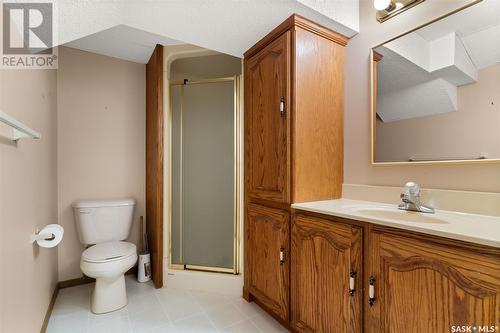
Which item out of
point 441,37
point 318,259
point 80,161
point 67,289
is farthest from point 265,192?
point 67,289

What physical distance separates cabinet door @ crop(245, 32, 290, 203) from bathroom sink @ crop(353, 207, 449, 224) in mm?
480

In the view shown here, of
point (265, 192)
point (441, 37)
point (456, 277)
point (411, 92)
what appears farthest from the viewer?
point (265, 192)

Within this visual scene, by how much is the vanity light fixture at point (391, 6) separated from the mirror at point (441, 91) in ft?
0.49

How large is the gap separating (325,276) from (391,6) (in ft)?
5.26

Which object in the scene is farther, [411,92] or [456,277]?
[411,92]

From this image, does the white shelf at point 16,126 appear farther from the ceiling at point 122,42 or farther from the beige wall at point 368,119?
the beige wall at point 368,119

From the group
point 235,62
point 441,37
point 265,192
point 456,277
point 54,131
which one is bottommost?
point 456,277

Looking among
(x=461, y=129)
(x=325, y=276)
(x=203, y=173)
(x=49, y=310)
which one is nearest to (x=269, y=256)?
(x=325, y=276)

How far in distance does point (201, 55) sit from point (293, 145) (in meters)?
1.36

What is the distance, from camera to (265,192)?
5.51 ft

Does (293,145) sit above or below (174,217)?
above

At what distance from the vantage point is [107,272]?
170 centimetres

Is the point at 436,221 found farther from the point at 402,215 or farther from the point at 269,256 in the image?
the point at 269,256

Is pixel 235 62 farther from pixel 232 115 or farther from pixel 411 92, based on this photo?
pixel 411 92
